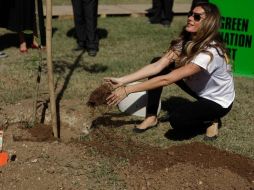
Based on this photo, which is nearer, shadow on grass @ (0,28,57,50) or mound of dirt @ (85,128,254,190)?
mound of dirt @ (85,128,254,190)

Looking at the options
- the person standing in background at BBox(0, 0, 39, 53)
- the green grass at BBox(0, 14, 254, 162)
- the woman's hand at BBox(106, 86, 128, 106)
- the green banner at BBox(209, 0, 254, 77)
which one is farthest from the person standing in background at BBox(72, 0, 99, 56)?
the woman's hand at BBox(106, 86, 128, 106)

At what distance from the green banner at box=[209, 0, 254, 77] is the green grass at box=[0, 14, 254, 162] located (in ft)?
0.81

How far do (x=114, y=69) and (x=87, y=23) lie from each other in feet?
3.10

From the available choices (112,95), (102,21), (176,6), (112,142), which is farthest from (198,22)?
(176,6)

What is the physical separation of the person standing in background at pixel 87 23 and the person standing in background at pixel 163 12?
2.35 metres

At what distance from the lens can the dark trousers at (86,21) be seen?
696 centimetres

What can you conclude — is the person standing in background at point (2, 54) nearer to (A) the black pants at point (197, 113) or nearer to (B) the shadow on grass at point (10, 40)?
(B) the shadow on grass at point (10, 40)

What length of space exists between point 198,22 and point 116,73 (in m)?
2.48

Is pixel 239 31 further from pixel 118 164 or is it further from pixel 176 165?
pixel 118 164

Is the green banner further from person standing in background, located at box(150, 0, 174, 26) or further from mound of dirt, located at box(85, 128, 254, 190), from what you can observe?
person standing in background, located at box(150, 0, 174, 26)

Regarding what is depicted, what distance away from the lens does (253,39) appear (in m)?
6.52

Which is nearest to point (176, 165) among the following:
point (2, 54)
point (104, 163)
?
point (104, 163)

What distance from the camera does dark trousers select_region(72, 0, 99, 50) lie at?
22.8 feet

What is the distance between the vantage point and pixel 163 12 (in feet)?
30.7
